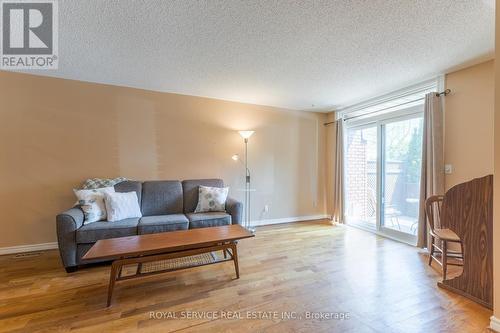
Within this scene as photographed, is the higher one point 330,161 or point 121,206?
point 330,161

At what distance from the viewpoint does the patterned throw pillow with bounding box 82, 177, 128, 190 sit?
2.97 meters

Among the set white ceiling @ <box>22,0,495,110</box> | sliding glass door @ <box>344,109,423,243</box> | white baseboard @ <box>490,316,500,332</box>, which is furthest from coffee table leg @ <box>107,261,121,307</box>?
sliding glass door @ <box>344,109,423,243</box>

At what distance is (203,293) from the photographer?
6.61 feet

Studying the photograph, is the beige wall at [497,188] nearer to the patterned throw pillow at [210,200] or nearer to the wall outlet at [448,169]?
the wall outlet at [448,169]

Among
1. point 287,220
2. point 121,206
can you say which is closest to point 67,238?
point 121,206

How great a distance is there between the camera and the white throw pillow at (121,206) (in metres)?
2.71

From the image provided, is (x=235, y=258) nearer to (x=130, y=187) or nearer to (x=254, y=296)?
(x=254, y=296)

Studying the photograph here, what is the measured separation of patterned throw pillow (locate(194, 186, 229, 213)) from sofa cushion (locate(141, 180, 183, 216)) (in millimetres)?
316

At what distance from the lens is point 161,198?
3.29 meters

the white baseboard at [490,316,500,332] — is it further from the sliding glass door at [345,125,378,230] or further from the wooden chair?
the sliding glass door at [345,125,378,230]

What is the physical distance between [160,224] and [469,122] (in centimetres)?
394

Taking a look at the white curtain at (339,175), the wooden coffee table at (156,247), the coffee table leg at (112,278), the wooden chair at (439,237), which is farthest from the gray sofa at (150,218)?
the wooden chair at (439,237)

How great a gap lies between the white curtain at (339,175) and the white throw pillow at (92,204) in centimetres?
391

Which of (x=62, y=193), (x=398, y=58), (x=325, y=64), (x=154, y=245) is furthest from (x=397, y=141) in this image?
(x=62, y=193)
